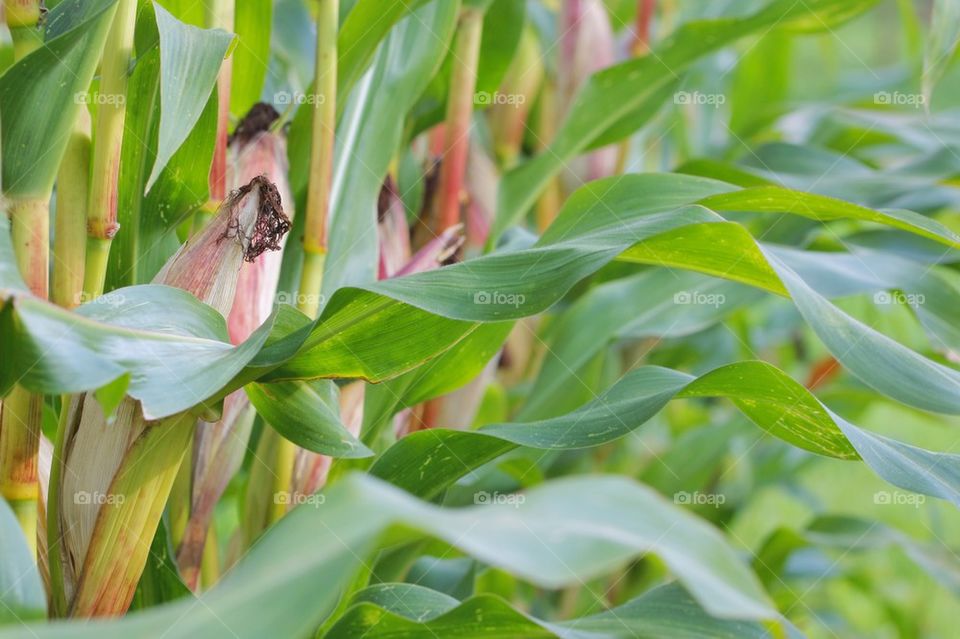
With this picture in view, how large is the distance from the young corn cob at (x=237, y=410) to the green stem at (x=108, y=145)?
10 centimetres

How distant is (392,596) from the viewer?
489 mm

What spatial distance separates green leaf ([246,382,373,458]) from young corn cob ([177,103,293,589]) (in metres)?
0.10

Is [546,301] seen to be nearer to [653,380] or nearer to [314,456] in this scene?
[653,380]

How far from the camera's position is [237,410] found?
577 millimetres

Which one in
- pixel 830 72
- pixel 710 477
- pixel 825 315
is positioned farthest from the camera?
pixel 830 72

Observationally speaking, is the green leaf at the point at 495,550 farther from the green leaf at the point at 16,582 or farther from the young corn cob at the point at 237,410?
the young corn cob at the point at 237,410

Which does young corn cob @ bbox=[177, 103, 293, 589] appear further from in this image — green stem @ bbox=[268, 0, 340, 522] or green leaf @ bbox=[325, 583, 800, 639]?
green leaf @ bbox=[325, 583, 800, 639]

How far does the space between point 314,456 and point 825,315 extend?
313mm

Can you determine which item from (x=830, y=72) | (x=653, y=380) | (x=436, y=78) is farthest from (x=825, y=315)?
(x=830, y=72)

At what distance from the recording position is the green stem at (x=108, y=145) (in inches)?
17.9

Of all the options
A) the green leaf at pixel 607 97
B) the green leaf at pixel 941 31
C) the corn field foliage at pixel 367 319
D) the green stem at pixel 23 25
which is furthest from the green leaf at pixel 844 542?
the green stem at pixel 23 25

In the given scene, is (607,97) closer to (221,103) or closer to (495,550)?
(221,103)

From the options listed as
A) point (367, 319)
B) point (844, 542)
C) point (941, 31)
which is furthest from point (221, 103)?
point (844, 542)

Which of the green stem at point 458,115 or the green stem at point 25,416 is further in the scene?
the green stem at point 458,115
